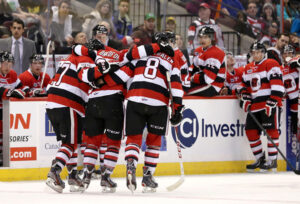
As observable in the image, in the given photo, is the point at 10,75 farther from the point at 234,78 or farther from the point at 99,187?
the point at 234,78

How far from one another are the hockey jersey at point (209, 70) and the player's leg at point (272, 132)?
719 mm

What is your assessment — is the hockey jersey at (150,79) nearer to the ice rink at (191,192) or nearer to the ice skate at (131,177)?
the ice skate at (131,177)

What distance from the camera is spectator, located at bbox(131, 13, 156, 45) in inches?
413

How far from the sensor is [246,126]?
9000mm

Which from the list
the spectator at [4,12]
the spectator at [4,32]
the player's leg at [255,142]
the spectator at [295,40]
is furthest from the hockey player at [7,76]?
the spectator at [295,40]

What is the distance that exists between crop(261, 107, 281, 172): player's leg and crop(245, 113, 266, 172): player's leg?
0.28 feet

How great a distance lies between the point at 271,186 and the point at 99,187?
1.80 m

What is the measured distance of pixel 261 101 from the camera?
352 inches

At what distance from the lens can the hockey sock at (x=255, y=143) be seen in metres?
8.95

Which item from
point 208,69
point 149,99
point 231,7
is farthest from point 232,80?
point 149,99

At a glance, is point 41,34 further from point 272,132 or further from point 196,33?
point 272,132

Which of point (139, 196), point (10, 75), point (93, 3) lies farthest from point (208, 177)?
point (93, 3)

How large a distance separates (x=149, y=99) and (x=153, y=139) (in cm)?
40

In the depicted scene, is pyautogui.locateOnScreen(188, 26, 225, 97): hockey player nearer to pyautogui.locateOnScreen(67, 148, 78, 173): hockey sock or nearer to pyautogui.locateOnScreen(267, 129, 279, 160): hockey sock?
pyautogui.locateOnScreen(267, 129, 279, 160): hockey sock
